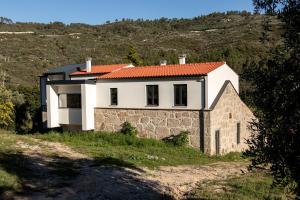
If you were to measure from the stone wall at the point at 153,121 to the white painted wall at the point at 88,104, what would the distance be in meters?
0.35

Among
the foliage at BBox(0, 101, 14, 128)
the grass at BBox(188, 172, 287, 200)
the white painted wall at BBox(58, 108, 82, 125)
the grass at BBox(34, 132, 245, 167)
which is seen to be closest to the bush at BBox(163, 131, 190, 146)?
the grass at BBox(34, 132, 245, 167)

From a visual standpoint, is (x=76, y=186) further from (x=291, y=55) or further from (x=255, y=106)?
(x=291, y=55)

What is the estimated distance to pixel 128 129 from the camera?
25.2 m

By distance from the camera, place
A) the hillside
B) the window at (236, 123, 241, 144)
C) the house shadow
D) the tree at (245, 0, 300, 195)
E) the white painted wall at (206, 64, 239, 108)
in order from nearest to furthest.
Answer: the tree at (245, 0, 300, 195), the house shadow, the white painted wall at (206, 64, 239, 108), the window at (236, 123, 241, 144), the hillside

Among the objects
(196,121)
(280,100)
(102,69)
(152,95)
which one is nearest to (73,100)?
(102,69)

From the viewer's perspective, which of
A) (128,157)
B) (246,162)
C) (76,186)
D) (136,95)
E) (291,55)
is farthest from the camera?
(136,95)

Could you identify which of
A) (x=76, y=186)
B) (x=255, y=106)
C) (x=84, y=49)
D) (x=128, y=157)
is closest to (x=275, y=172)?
(x=255, y=106)

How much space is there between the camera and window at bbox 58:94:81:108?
27.2 m

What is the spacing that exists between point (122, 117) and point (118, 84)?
6.88 feet

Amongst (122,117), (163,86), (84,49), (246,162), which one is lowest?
(246,162)

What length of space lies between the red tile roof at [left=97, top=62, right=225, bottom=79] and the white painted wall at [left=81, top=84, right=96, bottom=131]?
1088 millimetres

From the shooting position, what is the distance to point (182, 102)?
77.5 feet

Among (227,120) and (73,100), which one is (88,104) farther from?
(227,120)

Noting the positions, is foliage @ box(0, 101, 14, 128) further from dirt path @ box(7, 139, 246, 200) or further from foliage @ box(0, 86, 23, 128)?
dirt path @ box(7, 139, 246, 200)
